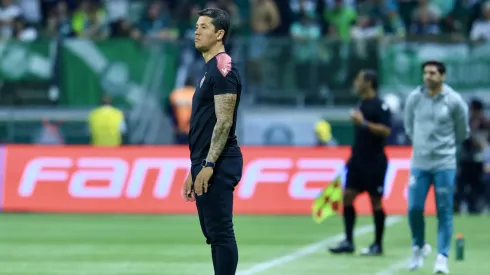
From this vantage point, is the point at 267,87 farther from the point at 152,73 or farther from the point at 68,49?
the point at 68,49

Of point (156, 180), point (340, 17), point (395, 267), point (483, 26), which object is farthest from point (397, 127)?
point (395, 267)

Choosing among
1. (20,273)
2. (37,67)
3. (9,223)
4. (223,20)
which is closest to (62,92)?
(37,67)

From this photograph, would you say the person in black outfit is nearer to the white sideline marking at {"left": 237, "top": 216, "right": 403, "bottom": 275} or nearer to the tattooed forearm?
the tattooed forearm

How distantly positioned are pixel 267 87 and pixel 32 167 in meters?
5.08

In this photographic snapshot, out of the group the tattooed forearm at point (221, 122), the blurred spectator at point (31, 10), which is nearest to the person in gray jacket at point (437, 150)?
the tattooed forearm at point (221, 122)

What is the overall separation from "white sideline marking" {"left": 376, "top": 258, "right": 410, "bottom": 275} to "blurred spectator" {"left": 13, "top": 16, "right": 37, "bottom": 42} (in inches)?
535

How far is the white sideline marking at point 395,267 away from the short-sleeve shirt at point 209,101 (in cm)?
437

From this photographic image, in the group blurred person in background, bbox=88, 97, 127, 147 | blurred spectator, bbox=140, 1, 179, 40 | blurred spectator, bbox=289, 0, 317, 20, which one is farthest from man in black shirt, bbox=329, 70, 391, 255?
blurred spectator, bbox=140, 1, 179, 40

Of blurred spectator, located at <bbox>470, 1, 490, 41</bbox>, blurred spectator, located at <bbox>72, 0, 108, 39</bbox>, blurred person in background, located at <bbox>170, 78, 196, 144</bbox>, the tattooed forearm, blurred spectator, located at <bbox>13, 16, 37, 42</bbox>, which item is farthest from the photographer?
blurred spectator, located at <bbox>72, 0, 108, 39</bbox>

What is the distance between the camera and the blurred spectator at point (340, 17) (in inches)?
1043

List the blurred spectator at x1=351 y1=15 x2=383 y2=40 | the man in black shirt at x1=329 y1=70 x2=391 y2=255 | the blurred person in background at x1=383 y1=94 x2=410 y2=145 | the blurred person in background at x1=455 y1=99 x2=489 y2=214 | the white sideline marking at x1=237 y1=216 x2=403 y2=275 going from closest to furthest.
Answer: the white sideline marking at x1=237 y1=216 x2=403 y2=275 → the man in black shirt at x1=329 y1=70 x2=391 y2=255 → the blurred person in background at x1=455 y1=99 x2=489 y2=214 → the blurred person in background at x1=383 y1=94 x2=410 y2=145 → the blurred spectator at x1=351 y1=15 x2=383 y2=40

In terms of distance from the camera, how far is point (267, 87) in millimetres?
23938

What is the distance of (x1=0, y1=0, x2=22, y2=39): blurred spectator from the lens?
26.2 m

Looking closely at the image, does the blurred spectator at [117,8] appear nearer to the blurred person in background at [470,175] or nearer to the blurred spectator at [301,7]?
the blurred spectator at [301,7]
